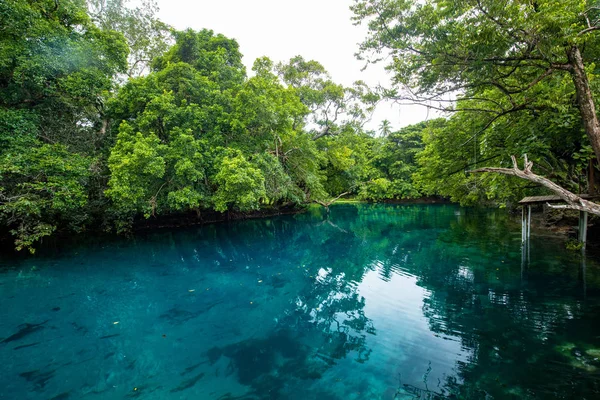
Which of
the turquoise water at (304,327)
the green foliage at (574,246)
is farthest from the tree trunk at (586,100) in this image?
the green foliage at (574,246)

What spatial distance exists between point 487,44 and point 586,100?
5.97 feet

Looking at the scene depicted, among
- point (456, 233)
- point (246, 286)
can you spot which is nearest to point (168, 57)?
point (246, 286)

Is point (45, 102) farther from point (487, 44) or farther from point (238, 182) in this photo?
point (487, 44)

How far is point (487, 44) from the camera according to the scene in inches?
177

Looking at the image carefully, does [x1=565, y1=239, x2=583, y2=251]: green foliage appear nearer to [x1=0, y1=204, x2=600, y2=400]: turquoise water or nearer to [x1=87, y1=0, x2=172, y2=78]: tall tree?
[x1=0, y1=204, x2=600, y2=400]: turquoise water

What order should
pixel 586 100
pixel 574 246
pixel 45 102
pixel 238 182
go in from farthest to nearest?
pixel 238 182 < pixel 45 102 < pixel 574 246 < pixel 586 100

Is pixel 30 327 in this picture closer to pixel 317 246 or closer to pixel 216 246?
pixel 216 246

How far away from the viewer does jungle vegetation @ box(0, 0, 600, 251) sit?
496cm

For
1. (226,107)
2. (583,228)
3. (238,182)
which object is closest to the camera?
(583,228)

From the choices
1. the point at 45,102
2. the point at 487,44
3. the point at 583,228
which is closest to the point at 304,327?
the point at 487,44

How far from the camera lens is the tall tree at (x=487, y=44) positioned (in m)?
4.13

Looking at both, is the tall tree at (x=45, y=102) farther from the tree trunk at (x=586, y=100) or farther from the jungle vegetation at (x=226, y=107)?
the tree trunk at (x=586, y=100)

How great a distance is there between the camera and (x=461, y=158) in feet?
31.2

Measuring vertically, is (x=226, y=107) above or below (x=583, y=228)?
above
